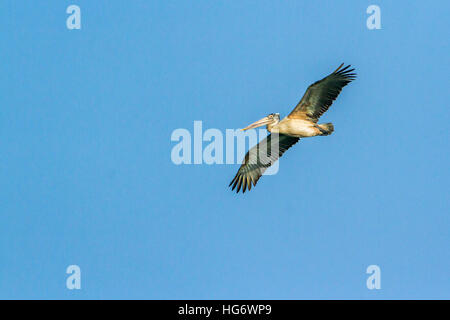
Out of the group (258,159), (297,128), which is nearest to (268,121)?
(258,159)

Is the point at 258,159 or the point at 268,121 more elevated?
the point at 268,121

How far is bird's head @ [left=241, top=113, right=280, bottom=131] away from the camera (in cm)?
1715

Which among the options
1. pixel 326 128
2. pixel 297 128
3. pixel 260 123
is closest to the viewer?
pixel 326 128

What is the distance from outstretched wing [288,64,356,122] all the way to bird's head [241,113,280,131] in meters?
0.69

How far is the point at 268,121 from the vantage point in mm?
17422

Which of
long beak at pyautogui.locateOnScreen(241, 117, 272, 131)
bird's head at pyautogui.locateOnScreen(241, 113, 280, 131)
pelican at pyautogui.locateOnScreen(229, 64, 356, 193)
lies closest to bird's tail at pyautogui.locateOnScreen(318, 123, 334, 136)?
pelican at pyautogui.locateOnScreen(229, 64, 356, 193)

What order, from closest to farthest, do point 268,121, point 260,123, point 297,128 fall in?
1. point 297,128
2. point 268,121
3. point 260,123

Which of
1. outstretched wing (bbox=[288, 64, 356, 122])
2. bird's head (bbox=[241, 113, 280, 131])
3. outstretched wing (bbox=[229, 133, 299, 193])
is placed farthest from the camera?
outstretched wing (bbox=[229, 133, 299, 193])

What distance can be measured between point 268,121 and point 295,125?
1.15 m

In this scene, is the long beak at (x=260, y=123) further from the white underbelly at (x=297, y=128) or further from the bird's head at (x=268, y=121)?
the white underbelly at (x=297, y=128)

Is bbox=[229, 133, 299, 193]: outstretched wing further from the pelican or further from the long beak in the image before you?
the long beak

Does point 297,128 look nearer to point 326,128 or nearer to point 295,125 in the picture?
point 295,125
